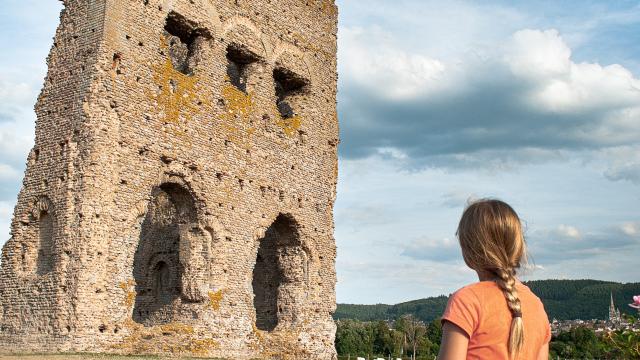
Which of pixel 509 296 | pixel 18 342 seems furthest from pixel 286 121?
pixel 509 296

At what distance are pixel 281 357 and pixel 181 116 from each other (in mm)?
5656

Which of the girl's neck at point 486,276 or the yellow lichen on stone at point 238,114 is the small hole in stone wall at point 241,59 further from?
the girl's neck at point 486,276

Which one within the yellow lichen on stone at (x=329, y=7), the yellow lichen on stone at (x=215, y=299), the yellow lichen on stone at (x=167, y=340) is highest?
the yellow lichen on stone at (x=329, y=7)

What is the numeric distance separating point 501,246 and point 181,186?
460 inches

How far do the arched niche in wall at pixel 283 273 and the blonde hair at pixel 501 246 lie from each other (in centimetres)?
1367

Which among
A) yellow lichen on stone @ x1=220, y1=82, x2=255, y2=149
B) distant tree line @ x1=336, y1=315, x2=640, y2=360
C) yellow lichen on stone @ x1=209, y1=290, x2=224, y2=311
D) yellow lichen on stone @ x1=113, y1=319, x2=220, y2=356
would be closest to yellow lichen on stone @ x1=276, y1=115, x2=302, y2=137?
yellow lichen on stone @ x1=220, y1=82, x2=255, y2=149

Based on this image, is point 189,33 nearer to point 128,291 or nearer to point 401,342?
point 128,291

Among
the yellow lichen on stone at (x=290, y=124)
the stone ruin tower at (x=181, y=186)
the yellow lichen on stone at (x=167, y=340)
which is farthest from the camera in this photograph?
the yellow lichen on stone at (x=290, y=124)

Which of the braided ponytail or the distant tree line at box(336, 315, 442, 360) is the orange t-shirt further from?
the distant tree line at box(336, 315, 442, 360)

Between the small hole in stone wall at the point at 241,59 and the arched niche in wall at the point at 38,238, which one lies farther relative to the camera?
the small hole in stone wall at the point at 241,59

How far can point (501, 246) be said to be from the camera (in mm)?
2211

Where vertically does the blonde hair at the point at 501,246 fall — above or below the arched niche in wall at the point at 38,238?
below

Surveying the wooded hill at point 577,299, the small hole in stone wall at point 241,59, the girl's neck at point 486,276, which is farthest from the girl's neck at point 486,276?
the wooded hill at point 577,299

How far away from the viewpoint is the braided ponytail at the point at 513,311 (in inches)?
86.2
